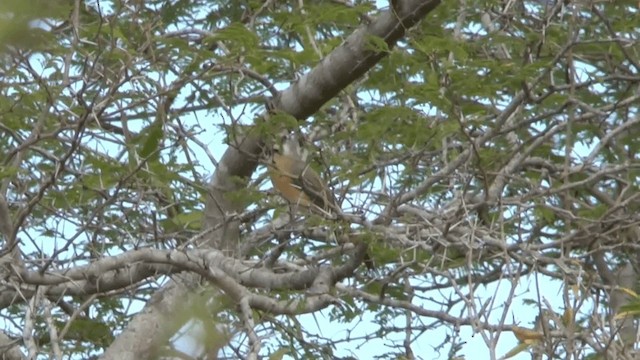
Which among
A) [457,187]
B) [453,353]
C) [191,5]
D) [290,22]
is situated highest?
[191,5]

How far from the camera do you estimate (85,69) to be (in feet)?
12.8

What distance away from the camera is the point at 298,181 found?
410cm

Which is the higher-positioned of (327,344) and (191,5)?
(191,5)

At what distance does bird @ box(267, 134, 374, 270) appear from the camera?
4.11 meters

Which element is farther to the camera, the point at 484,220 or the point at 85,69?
the point at 484,220

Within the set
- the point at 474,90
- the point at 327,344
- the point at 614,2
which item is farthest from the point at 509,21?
the point at 327,344

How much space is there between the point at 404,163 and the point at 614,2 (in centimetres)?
151

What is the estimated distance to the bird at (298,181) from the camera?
4105 mm

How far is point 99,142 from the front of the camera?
4.74 m

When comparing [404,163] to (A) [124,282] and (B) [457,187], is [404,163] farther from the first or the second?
(A) [124,282]

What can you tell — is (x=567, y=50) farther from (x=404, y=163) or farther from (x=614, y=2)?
(x=614, y=2)

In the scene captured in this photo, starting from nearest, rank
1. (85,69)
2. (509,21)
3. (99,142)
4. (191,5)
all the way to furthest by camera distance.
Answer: (85,69) < (99,142) < (509,21) < (191,5)

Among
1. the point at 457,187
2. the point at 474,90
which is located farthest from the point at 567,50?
the point at 457,187

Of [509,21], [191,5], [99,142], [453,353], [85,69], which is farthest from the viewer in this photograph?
[191,5]
